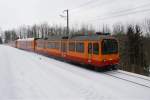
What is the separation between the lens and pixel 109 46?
14.5 metres

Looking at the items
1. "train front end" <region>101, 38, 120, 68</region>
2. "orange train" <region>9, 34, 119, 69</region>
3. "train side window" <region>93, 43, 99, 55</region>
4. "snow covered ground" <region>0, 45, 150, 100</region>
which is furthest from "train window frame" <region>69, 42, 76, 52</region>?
"snow covered ground" <region>0, 45, 150, 100</region>

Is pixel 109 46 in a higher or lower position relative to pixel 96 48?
higher

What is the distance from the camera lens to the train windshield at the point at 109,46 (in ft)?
46.4

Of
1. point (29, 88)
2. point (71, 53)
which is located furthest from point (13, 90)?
point (71, 53)

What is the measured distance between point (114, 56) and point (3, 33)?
143 m

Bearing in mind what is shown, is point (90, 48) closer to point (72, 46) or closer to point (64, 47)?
point (72, 46)

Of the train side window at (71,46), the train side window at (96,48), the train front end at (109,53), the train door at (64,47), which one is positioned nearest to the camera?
the train front end at (109,53)

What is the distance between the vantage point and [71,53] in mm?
18594

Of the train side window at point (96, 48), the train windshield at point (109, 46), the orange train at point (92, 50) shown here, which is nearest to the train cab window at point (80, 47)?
the orange train at point (92, 50)

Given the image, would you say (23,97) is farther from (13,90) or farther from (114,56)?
(114,56)

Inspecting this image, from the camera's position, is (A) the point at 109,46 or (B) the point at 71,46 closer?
(A) the point at 109,46

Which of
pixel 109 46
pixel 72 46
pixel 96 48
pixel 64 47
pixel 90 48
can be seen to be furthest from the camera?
pixel 64 47

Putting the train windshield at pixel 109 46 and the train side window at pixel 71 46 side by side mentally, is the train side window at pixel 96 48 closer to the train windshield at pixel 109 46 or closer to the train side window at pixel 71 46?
the train windshield at pixel 109 46

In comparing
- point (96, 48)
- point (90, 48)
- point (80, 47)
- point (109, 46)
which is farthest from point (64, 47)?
point (109, 46)
